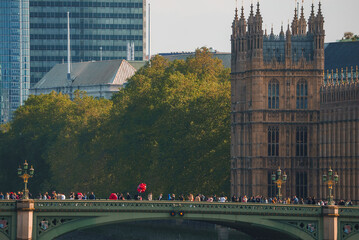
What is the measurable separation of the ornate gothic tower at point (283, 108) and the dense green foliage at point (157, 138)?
31.9 feet

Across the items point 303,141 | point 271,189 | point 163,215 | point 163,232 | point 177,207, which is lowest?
point 163,232

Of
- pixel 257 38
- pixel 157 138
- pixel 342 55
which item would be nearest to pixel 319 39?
pixel 257 38

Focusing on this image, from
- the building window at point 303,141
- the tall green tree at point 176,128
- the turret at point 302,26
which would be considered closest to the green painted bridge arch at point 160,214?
the building window at point 303,141

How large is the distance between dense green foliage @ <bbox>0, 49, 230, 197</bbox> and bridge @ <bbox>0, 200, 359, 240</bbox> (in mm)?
33201

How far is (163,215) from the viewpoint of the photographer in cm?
11450

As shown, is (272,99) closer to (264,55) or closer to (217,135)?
(264,55)

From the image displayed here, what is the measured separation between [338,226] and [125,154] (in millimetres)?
62439

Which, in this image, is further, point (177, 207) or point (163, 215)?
point (163, 215)

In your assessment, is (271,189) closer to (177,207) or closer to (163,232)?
(163,232)


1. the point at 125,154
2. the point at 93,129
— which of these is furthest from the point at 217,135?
the point at 93,129

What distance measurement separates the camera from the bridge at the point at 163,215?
368 ft

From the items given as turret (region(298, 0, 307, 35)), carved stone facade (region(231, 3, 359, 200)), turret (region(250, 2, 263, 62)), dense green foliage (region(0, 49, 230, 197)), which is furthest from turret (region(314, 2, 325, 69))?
dense green foliage (region(0, 49, 230, 197))

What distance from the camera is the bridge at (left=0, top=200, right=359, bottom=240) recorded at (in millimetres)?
112312

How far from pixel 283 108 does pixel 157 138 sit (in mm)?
30614
